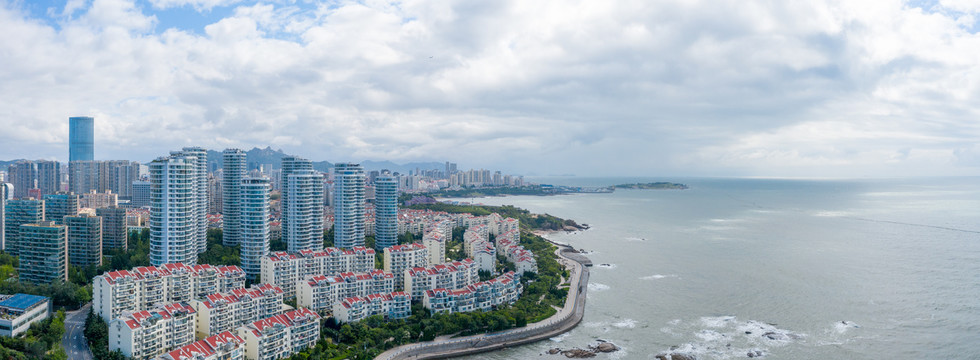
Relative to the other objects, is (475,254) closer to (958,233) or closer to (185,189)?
(185,189)

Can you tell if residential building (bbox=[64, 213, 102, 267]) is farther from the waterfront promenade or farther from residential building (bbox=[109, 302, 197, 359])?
the waterfront promenade

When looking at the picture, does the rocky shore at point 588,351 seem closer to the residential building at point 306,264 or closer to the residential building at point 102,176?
the residential building at point 306,264

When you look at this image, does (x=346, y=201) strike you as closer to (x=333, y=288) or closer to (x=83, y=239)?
(x=333, y=288)

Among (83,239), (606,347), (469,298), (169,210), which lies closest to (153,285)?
(169,210)

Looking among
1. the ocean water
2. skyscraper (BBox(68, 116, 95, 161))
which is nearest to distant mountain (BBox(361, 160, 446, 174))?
skyscraper (BBox(68, 116, 95, 161))

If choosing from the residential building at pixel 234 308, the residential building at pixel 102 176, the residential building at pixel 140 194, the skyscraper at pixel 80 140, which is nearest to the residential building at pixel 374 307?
the residential building at pixel 234 308

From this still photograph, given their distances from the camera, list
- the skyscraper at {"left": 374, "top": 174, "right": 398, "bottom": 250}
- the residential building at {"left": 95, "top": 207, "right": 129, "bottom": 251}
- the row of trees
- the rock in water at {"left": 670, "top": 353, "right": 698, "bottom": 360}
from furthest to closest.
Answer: the skyscraper at {"left": 374, "top": 174, "right": 398, "bottom": 250}, the residential building at {"left": 95, "top": 207, "right": 129, "bottom": 251}, the rock in water at {"left": 670, "top": 353, "right": 698, "bottom": 360}, the row of trees
